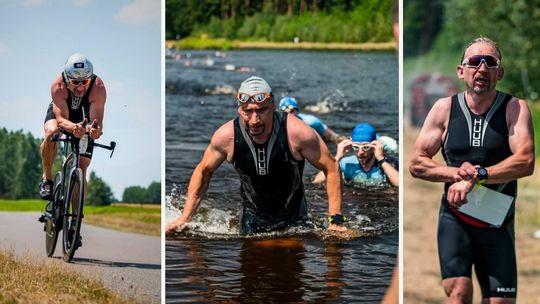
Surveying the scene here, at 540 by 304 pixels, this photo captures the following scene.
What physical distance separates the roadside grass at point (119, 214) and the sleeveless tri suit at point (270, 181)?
0.55 m

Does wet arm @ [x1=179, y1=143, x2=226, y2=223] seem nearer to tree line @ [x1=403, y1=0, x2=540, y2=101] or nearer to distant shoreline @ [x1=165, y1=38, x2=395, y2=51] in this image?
distant shoreline @ [x1=165, y1=38, x2=395, y2=51]

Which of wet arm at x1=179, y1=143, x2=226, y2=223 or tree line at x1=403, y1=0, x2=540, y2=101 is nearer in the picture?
wet arm at x1=179, y1=143, x2=226, y2=223

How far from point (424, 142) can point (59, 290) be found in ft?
7.44

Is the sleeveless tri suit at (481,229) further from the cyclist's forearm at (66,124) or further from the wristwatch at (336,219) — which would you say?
the cyclist's forearm at (66,124)

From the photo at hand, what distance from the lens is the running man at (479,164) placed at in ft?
19.1

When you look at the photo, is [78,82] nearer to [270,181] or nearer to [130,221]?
[130,221]

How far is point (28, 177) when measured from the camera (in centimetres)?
683

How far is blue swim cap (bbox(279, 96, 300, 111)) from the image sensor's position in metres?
7.04

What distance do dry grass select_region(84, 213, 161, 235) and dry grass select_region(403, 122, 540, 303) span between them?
2.76 m

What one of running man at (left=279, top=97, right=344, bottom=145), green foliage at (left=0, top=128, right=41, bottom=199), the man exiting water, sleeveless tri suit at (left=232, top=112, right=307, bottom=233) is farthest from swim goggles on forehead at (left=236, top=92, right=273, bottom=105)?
green foliage at (left=0, top=128, right=41, bottom=199)

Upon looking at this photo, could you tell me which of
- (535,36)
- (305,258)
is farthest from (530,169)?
(535,36)

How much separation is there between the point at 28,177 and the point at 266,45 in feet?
5.56

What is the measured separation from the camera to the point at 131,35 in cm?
675

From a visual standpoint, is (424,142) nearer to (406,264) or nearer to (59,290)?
(59,290)
